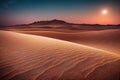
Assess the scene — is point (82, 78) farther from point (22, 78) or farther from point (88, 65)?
point (22, 78)

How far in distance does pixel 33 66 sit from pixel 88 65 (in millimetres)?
1295

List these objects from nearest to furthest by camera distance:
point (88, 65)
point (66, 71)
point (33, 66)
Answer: point (66, 71)
point (33, 66)
point (88, 65)

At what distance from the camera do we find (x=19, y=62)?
2713 mm

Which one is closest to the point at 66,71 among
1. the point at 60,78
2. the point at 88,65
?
the point at 60,78

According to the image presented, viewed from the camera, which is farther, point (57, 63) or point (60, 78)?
point (57, 63)

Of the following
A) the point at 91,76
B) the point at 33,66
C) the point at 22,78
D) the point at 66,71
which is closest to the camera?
the point at 22,78

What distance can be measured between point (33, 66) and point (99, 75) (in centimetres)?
142

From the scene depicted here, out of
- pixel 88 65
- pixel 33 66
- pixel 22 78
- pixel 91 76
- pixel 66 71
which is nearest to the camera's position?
pixel 22 78

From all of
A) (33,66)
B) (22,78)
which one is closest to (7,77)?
(22,78)

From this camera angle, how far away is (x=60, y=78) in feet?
6.78

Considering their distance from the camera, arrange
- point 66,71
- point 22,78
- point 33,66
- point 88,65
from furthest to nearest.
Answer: point 88,65, point 33,66, point 66,71, point 22,78

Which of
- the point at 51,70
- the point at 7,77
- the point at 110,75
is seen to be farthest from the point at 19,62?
the point at 110,75

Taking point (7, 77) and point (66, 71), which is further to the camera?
point (66, 71)

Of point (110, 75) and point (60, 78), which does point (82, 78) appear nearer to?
point (60, 78)
